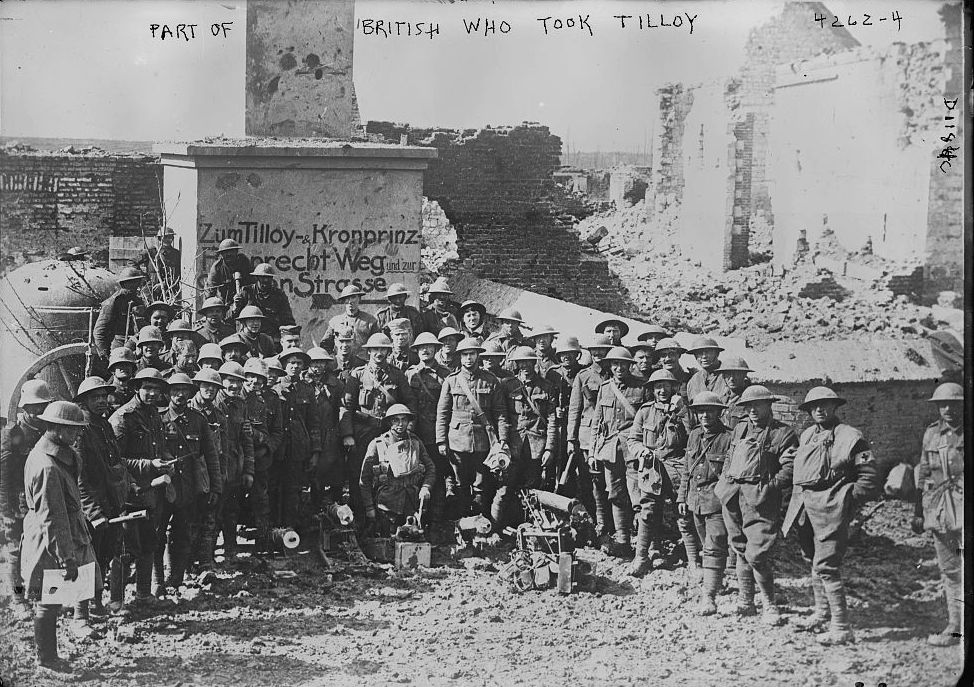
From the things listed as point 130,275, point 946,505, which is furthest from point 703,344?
point 130,275

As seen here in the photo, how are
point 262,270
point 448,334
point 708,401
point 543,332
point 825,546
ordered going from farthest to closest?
point 543,332
point 448,334
point 262,270
point 708,401
point 825,546

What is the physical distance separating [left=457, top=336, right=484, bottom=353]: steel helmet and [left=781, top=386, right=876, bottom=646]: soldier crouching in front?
2152 millimetres

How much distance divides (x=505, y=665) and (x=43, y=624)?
278 cm

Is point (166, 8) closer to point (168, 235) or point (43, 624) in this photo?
point (168, 235)

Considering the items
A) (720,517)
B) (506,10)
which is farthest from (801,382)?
(506,10)

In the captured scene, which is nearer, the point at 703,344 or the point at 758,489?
the point at 758,489

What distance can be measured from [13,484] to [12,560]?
0.46m

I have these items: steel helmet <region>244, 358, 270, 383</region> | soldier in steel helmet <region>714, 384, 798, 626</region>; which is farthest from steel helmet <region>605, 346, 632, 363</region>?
steel helmet <region>244, 358, 270, 383</region>

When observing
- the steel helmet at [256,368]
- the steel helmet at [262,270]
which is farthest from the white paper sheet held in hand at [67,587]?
the steel helmet at [262,270]

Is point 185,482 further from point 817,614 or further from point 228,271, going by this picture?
point 817,614

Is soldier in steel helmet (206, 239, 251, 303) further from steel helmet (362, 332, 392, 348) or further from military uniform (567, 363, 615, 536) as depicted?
military uniform (567, 363, 615, 536)

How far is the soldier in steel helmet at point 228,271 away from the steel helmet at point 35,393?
46.1 inches

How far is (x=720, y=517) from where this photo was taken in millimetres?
7113

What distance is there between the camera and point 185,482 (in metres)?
6.95
